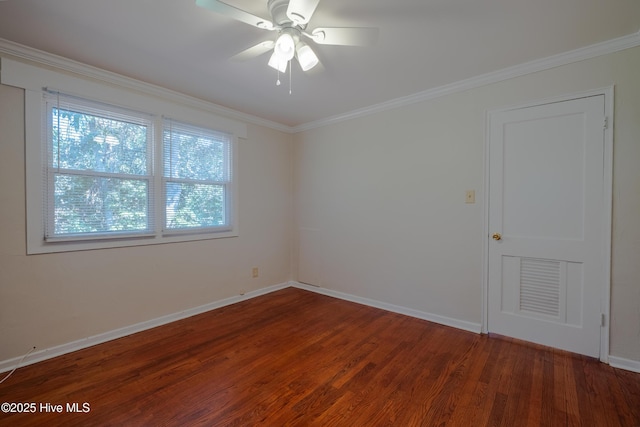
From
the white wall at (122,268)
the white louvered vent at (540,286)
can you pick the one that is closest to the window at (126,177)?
the white wall at (122,268)

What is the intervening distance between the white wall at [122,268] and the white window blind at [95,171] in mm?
169

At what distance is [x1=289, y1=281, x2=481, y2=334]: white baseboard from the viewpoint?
273 centimetres

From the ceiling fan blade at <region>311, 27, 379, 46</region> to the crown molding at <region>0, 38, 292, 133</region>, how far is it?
1.95 meters

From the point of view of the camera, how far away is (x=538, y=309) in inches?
94.7

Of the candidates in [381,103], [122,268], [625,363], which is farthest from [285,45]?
[625,363]

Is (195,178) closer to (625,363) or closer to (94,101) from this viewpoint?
(94,101)

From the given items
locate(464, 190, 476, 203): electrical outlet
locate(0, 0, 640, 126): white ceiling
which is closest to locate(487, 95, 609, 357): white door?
locate(464, 190, 476, 203): electrical outlet

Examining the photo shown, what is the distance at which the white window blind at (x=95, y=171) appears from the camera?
2.26 m

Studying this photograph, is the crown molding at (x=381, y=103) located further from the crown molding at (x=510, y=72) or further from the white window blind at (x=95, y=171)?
the white window blind at (x=95, y=171)

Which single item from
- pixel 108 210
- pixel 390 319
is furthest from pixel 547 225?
pixel 108 210

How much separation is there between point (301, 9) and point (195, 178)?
2.24m

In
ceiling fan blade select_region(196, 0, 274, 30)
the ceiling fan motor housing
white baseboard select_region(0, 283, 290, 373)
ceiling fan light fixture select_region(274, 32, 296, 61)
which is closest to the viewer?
ceiling fan blade select_region(196, 0, 274, 30)

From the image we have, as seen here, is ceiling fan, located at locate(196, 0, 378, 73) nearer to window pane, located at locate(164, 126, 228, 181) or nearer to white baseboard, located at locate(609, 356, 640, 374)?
window pane, located at locate(164, 126, 228, 181)

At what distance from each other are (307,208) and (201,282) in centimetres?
172
